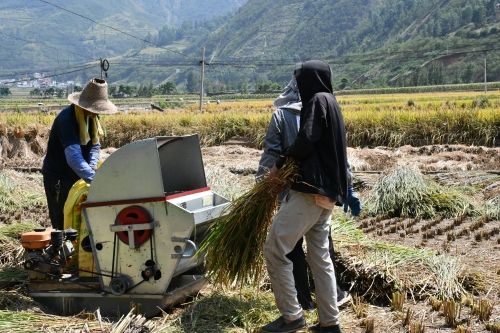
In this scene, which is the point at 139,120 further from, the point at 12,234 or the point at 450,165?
the point at 12,234

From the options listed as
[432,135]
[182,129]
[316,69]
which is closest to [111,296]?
[316,69]

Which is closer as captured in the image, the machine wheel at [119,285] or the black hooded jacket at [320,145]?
the black hooded jacket at [320,145]

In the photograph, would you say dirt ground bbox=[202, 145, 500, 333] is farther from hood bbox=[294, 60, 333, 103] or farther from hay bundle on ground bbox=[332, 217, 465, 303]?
hood bbox=[294, 60, 333, 103]

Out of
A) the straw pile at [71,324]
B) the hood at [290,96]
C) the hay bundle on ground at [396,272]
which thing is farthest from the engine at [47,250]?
the hay bundle on ground at [396,272]

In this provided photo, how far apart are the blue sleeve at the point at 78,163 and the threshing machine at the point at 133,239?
275 mm

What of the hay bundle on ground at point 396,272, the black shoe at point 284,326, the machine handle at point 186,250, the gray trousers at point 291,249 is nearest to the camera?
the gray trousers at point 291,249

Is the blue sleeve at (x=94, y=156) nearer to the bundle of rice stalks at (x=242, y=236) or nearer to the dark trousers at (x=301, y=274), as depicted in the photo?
the bundle of rice stalks at (x=242, y=236)

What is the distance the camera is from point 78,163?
17.4ft

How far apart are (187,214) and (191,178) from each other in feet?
2.54

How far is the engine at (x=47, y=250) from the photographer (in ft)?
17.2

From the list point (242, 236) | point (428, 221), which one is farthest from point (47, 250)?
point (428, 221)

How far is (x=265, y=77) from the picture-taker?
177 m

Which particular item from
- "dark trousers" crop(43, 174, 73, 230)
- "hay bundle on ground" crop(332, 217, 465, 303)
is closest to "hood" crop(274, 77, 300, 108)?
"hay bundle on ground" crop(332, 217, 465, 303)

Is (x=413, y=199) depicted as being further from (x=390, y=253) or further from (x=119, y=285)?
(x=119, y=285)
